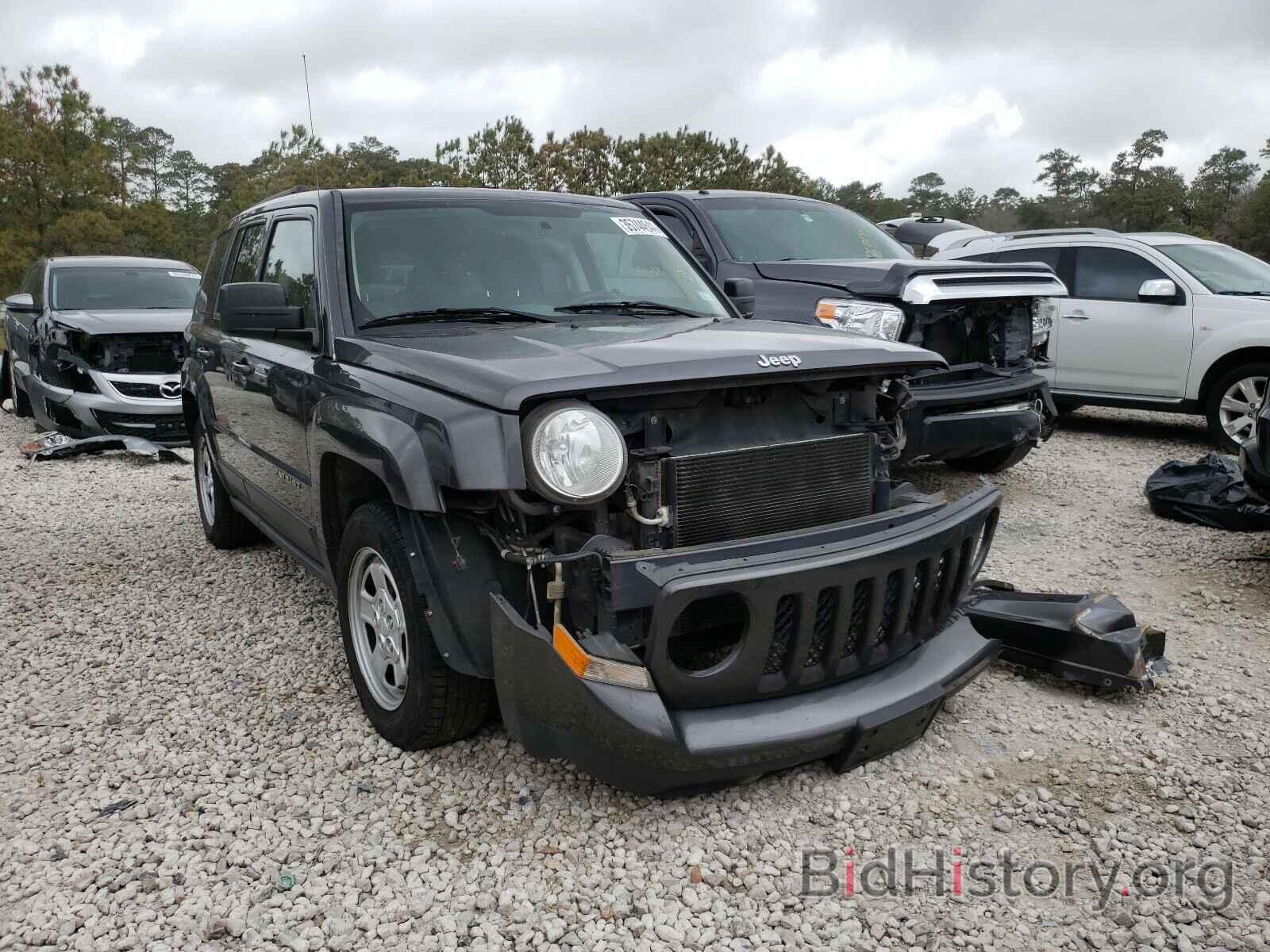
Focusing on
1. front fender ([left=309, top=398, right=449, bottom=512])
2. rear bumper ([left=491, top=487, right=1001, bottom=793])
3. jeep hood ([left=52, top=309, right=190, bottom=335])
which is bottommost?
rear bumper ([left=491, top=487, right=1001, bottom=793])

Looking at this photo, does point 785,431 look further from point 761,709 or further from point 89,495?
point 89,495

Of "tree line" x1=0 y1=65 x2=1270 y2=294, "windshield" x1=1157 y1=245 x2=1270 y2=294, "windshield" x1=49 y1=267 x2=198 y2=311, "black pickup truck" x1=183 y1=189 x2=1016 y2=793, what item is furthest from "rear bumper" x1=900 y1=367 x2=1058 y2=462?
"tree line" x1=0 y1=65 x2=1270 y2=294

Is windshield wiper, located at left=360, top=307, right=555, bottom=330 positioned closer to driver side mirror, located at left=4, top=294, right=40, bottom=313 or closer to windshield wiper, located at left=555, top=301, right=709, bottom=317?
windshield wiper, located at left=555, top=301, right=709, bottom=317

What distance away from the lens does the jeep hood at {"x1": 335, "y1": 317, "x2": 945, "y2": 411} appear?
8.54 feet

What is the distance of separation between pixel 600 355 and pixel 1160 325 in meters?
6.99

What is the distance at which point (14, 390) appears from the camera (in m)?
10.9

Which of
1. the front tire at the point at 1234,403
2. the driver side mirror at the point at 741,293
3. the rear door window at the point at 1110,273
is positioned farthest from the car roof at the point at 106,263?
the front tire at the point at 1234,403

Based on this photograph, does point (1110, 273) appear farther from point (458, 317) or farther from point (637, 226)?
point (458, 317)

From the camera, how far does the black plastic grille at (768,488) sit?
2.76 m

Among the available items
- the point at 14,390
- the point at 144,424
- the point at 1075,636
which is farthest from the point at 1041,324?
the point at 14,390

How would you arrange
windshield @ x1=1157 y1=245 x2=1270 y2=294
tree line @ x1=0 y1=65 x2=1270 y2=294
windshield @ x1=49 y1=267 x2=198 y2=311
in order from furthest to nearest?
1. tree line @ x1=0 y1=65 x2=1270 y2=294
2. windshield @ x1=49 y1=267 x2=198 y2=311
3. windshield @ x1=1157 y1=245 x2=1270 y2=294

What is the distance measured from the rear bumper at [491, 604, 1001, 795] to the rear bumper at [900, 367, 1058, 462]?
267cm

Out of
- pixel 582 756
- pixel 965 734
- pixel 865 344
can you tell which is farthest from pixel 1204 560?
pixel 582 756

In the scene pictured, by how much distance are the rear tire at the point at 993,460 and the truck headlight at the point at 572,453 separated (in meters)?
4.27
